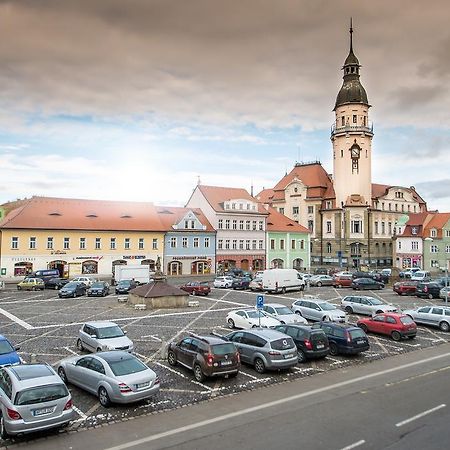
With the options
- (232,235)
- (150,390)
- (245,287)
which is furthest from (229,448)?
(232,235)

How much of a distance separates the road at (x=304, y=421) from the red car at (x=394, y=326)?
7.02 m

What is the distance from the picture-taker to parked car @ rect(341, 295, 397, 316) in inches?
1273

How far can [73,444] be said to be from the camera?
39.5 ft

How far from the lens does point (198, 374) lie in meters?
17.5

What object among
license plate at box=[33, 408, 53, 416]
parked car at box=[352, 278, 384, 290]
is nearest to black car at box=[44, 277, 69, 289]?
parked car at box=[352, 278, 384, 290]

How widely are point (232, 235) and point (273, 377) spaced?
55.0 m

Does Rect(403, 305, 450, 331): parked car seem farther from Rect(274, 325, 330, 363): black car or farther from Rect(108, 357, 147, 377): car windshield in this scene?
Rect(108, 357, 147, 377): car windshield

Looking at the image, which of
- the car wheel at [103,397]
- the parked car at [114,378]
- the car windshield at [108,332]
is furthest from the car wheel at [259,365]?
the car windshield at [108,332]

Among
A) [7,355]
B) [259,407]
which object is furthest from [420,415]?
[7,355]

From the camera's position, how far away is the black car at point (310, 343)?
66.2ft

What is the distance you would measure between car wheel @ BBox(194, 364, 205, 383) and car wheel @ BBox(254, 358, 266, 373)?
2.57m

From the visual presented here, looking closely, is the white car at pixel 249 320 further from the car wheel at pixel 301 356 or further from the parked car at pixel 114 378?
the parked car at pixel 114 378

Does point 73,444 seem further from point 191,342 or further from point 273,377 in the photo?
point 273,377

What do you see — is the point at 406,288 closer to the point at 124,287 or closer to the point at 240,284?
the point at 240,284
